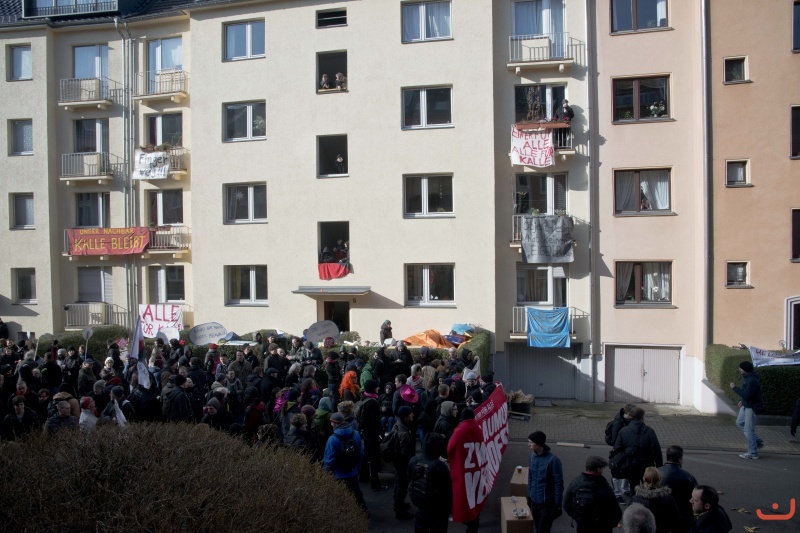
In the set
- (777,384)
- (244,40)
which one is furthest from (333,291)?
(777,384)

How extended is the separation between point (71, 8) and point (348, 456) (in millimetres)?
25441

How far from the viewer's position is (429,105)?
22516mm

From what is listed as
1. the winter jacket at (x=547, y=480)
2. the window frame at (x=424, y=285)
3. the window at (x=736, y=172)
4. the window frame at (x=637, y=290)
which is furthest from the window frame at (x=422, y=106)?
the winter jacket at (x=547, y=480)

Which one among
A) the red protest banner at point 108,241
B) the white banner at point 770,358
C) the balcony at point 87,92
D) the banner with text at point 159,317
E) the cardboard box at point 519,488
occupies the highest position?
the balcony at point 87,92

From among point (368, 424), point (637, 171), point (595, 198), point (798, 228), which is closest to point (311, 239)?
point (595, 198)

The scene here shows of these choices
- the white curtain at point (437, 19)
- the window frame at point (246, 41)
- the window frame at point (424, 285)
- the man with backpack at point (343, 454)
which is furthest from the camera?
the window frame at point (246, 41)

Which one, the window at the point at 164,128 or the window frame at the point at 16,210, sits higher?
the window at the point at 164,128

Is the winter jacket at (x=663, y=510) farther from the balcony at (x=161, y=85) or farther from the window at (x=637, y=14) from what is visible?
the balcony at (x=161, y=85)

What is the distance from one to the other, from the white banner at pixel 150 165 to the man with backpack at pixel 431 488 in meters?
19.9

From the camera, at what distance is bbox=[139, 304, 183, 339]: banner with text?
79.0 feet

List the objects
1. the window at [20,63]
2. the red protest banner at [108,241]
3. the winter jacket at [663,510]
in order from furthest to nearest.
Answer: the window at [20,63]
the red protest banner at [108,241]
the winter jacket at [663,510]

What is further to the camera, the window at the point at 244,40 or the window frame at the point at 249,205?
the window frame at the point at 249,205

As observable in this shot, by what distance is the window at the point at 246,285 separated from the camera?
24297 mm

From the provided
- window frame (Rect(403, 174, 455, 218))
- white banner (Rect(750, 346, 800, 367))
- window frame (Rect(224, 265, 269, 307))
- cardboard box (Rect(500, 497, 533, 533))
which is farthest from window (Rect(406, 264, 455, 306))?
cardboard box (Rect(500, 497, 533, 533))
